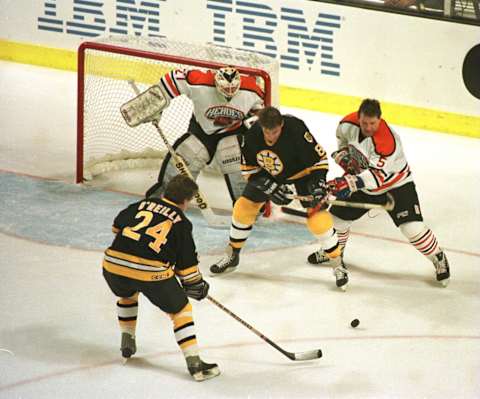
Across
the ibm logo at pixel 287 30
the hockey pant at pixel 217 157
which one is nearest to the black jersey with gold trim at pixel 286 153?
the hockey pant at pixel 217 157

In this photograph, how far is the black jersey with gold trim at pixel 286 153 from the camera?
4.79 m

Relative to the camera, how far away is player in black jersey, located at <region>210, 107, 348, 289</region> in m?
4.79

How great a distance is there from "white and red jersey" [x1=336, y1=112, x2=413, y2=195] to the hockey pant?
2.82ft

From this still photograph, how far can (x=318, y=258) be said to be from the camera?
5348 mm

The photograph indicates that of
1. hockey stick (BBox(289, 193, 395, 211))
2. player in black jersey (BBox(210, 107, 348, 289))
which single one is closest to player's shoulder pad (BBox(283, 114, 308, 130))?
player in black jersey (BBox(210, 107, 348, 289))

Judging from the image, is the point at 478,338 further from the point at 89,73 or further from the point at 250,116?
the point at 89,73

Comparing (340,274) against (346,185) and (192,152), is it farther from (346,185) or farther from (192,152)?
(192,152)

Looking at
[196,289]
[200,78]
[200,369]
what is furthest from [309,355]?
[200,78]

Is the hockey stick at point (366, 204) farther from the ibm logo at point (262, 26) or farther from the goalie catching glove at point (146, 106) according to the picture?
the ibm logo at point (262, 26)

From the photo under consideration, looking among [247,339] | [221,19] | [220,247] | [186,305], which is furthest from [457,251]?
[221,19]

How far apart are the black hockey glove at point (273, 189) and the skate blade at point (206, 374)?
107 cm

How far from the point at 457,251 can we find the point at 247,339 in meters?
1.68

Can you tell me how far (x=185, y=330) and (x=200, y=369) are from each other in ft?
0.59

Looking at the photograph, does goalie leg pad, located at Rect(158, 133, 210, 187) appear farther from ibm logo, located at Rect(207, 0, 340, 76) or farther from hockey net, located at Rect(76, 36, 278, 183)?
ibm logo, located at Rect(207, 0, 340, 76)
